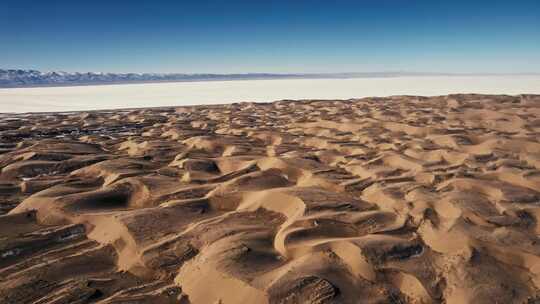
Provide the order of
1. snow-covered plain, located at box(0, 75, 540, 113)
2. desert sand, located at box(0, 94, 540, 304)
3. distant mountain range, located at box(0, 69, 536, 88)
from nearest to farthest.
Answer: desert sand, located at box(0, 94, 540, 304) < snow-covered plain, located at box(0, 75, 540, 113) < distant mountain range, located at box(0, 69, 536, 88)

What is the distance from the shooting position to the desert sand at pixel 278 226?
212 centimetres

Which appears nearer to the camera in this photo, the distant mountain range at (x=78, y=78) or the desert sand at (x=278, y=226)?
the desert sand at (x=278, y=226)

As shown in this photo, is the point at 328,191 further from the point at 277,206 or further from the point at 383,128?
the point at 383,128

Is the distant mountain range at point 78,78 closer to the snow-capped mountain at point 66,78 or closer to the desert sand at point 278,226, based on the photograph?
the snow-capped mountain at point 66,78

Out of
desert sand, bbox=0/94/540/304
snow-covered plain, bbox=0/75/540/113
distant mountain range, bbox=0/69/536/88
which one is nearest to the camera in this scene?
desert sand, bbox=0/94/540/304

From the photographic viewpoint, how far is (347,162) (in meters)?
4.71

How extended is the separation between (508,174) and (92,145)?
19.1ft

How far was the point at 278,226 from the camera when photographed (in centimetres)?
288

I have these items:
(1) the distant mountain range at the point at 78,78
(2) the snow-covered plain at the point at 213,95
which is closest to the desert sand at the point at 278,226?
(2) the snow-covered plain at the point at 213,95

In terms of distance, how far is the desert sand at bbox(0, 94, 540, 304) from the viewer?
6.95 feet

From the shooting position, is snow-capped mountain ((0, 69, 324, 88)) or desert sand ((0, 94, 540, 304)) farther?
snow-capped mountain ((0, 69, 324, 88))

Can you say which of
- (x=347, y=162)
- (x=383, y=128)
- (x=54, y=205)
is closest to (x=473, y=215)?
(x=347, y=162)

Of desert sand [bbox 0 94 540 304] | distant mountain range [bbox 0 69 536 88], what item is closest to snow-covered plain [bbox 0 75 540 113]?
desert sand [bbox 0 94 540 304]

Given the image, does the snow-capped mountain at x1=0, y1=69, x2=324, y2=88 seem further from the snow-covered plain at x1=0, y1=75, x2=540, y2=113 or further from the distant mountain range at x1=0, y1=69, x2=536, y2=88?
the snow-covered plain at x1=0, y1=75, x2=540, y2=113
